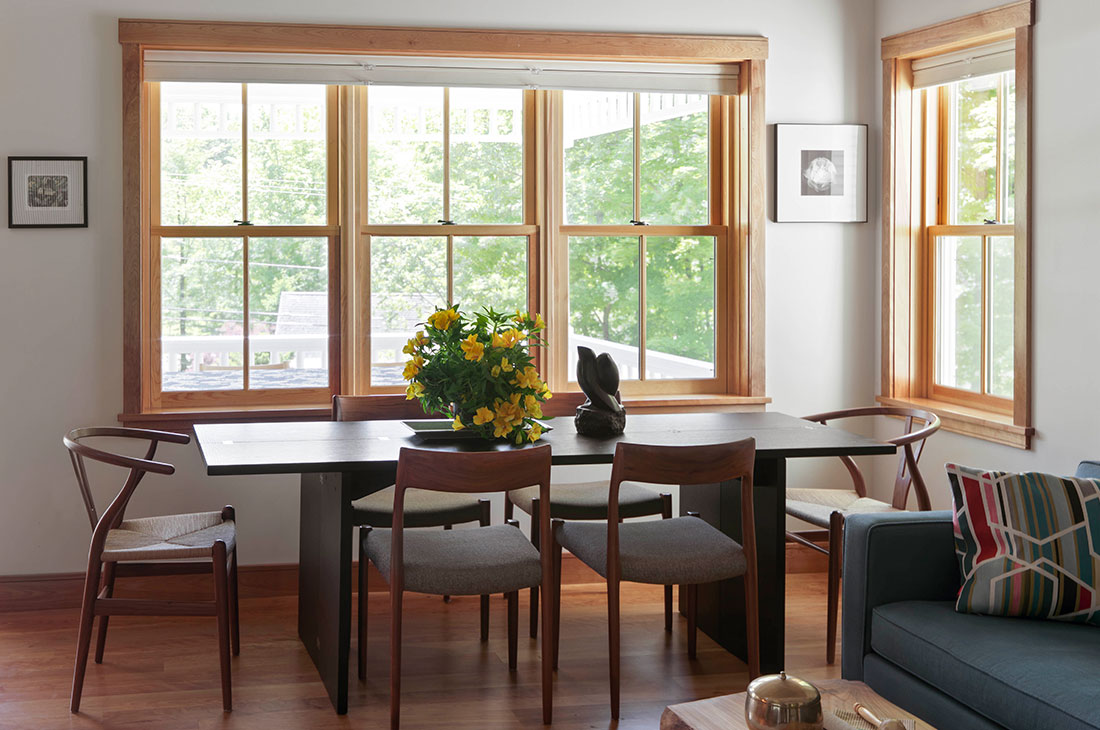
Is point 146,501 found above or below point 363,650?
above

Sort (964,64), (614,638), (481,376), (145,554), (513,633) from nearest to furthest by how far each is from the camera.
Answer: (614,638) → (145,554) → (481,376) → (513,633) → (964,64)

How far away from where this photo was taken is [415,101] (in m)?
4.91

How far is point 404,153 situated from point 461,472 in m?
2.17

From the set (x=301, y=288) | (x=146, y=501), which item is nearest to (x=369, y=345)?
(x=301, y=288)

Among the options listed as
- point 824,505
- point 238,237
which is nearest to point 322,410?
point 238,237

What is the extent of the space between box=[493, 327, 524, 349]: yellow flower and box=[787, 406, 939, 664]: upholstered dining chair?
1.26 metres

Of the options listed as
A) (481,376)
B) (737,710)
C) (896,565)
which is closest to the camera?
(737,710)

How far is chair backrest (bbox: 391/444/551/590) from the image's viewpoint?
3.14 meters

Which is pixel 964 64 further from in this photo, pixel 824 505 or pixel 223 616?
pixel 223 616

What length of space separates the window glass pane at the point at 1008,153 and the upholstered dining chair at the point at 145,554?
3245 mm

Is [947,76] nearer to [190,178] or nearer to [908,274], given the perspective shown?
[908,274]

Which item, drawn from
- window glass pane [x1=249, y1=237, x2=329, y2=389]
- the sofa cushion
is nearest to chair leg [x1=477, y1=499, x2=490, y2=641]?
window glass pane [x1=249, y1=237, x2=329, y2=389]

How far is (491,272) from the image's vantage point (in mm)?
Answer: 5035

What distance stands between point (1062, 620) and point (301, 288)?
3247mm
